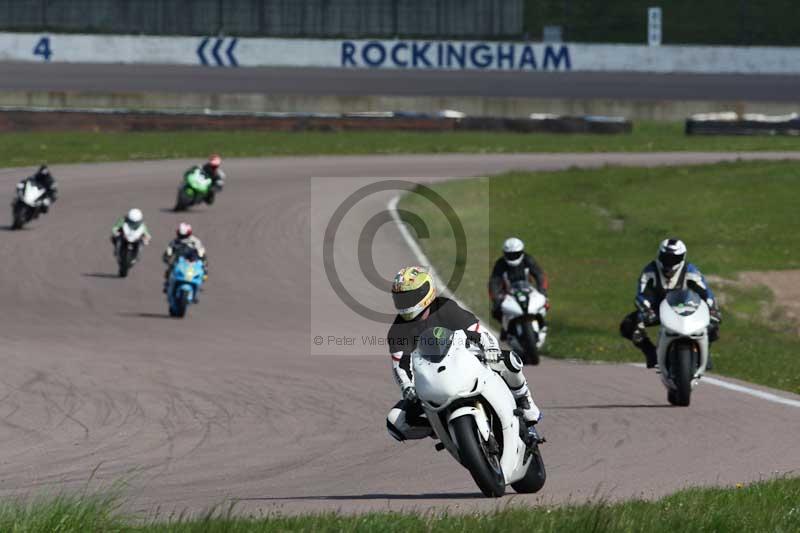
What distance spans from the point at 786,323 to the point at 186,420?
13299 millimetres

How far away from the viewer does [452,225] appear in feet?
113

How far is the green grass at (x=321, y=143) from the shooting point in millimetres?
42969

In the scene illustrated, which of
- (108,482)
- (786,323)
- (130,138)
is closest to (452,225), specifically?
(786,323)

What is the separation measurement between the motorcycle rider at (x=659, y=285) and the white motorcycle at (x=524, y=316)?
287 centimetres

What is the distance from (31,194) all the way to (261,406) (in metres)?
17.5

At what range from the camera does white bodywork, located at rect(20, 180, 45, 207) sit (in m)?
30.3

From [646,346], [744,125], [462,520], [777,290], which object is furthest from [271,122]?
[462,520]

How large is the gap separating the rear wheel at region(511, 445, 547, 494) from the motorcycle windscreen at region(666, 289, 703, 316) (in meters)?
4.94

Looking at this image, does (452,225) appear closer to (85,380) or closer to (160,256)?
(160,256)

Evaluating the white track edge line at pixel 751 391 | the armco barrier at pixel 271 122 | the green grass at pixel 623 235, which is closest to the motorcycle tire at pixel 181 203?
the green grass at pixel 623 235

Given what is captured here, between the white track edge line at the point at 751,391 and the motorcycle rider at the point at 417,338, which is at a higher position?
the motorcycle rider at the point at 417,338

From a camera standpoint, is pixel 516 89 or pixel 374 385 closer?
pixel 374 385

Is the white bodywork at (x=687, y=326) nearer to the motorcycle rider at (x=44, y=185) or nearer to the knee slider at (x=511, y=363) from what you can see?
the knee slider at (x=511, y=363)

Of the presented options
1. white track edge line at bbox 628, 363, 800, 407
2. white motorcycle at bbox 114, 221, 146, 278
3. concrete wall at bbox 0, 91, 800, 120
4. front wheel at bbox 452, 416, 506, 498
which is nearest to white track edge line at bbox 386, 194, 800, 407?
white track edge line at bbox 628, 363, 800, 407
